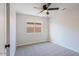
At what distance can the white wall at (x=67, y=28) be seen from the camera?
149 inches

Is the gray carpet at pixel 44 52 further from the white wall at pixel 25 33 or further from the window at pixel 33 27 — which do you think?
the window at pixel 33 27

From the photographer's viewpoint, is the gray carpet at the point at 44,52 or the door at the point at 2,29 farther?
the gray carpet at the point at 44,52

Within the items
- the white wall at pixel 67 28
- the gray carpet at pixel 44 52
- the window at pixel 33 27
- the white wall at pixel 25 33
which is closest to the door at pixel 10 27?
the gray carpet at pixel 44 52

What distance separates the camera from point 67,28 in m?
4.34

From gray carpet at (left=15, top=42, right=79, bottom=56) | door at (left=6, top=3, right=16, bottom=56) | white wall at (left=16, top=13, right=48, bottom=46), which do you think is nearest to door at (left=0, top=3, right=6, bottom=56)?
door at (left=6, top=3, right=16, bottom=56)

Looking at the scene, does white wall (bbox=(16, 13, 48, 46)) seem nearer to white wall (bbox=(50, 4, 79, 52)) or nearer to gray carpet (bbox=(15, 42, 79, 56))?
white wall (bbox=(50, 4, 79, 52))

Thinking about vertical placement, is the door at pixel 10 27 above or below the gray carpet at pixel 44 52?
above

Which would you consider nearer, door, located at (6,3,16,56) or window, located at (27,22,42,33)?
door, located at (6,3,16,56)

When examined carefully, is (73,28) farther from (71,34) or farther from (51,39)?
(51,39)

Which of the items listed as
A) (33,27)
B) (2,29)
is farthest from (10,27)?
(33,27)

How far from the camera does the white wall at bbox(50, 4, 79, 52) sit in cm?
378

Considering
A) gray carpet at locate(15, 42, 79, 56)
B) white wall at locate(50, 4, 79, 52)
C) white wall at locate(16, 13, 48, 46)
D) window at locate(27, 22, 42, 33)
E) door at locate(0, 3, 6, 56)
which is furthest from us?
window at locate(27, 22, 42, 33)

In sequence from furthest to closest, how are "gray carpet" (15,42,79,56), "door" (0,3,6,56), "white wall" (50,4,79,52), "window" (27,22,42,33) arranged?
"window" (27,22,42,33)
"white wall" (50,4,79,52)
"gray carpet" (15,42,79,56)
"door" (0,3,6,56)

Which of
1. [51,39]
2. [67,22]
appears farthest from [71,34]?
[51,39]
